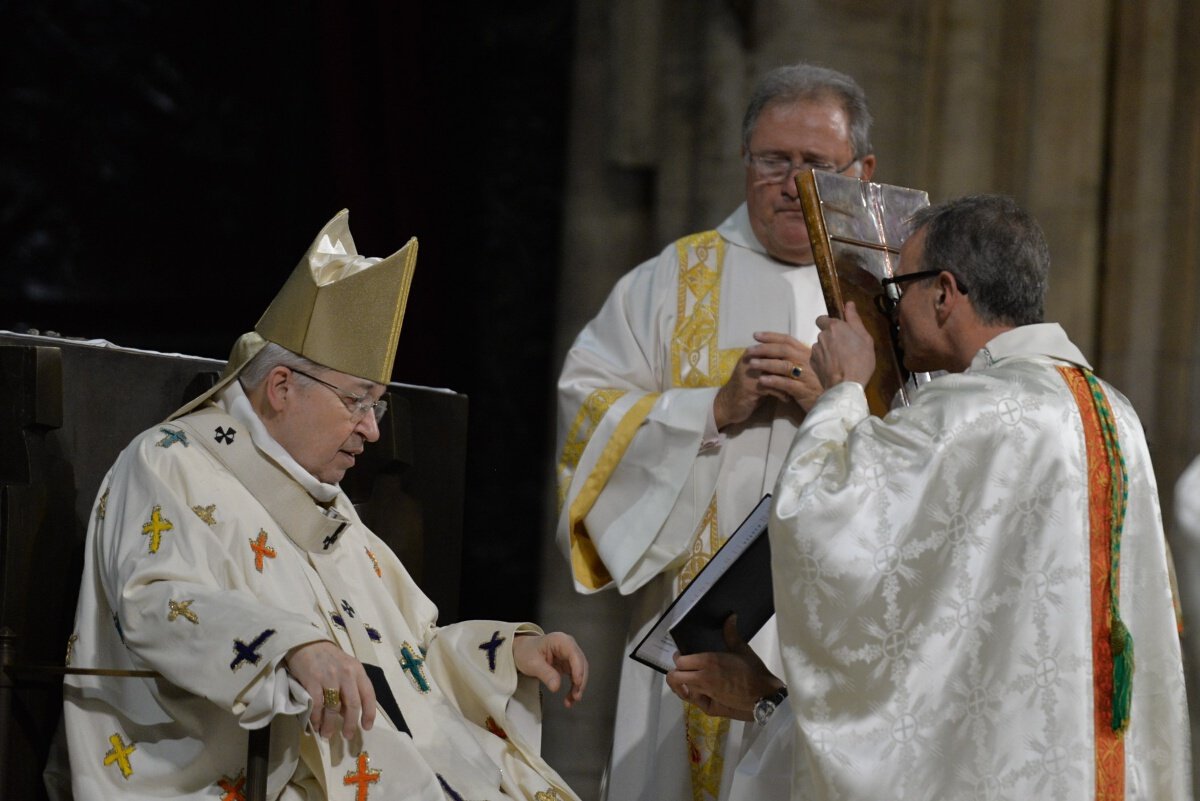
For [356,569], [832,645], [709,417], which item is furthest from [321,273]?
[832,645]

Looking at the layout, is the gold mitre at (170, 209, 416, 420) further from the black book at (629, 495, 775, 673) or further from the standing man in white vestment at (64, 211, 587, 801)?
the black book at (629, 495, 775, 673)

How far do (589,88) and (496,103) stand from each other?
0.57 meters

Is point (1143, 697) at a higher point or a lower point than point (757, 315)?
lower

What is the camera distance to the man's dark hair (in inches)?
124

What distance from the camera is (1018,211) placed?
3193 mm

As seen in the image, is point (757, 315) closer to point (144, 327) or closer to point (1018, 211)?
point (1018, 211)

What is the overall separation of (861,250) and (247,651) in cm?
153

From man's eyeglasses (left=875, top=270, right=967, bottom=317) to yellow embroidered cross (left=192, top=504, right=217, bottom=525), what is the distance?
1365 millimetres

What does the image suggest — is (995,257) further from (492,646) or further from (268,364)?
(268,364)

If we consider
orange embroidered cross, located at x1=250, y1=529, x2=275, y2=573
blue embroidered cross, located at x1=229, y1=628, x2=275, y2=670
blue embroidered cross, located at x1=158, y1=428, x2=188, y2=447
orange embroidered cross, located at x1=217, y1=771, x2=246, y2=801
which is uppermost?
blue embroidered cross, located at x1=158, y1=428, x2=188, y2=447

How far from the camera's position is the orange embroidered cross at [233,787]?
302cm

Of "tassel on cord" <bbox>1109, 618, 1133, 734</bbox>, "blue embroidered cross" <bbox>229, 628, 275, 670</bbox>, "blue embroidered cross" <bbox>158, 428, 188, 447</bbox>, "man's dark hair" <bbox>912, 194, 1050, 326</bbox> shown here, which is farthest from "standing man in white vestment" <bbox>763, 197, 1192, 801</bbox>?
"blue embroidered cross" <bbox>158, 428, 188, 447</bbox>

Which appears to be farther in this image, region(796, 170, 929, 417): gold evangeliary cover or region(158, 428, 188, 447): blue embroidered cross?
region(796, 170, 929, 417): gold evangeliary cover

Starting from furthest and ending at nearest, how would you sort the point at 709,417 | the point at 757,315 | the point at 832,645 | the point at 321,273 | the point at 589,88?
the point at 589,88
the point at 757,315
the point at 709,417
the point at 321,273
the point at 832,645
